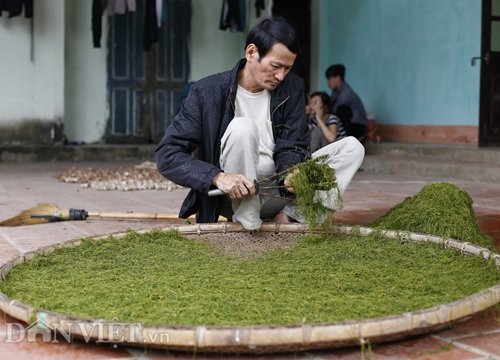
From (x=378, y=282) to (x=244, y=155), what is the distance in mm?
772

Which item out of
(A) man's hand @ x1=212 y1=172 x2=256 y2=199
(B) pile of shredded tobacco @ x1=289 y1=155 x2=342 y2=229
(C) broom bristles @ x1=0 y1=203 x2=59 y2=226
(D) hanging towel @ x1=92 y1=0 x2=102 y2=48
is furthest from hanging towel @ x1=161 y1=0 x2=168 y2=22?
(A) man's hand @ x1=212 y1=172 x2=256 y2=199

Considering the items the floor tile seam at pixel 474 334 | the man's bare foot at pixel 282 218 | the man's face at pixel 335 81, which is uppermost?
the man's face at pixel 335 81

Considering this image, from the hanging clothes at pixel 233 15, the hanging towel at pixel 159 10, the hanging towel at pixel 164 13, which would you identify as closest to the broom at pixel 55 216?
the hanging towel at pixel 159 10

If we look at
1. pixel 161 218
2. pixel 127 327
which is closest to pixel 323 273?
pixel 127 327

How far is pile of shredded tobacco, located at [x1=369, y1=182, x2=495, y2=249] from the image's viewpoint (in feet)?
7.75

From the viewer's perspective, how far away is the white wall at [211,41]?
8719 millimetres

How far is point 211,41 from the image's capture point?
8.85 metres

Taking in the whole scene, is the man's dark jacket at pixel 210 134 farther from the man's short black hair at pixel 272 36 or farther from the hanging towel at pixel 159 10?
the hanging towel at pixel 159 10

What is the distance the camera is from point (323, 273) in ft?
6.26

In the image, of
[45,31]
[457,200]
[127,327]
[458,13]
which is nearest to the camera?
[127,327]

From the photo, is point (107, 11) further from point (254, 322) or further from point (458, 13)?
point (254, 322)

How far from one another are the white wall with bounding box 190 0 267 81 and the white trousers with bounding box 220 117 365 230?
628 cm

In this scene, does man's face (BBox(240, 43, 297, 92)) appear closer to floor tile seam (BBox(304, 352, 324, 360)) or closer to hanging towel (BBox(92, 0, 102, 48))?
floor tile seam (BBox(304, 352, 324, 360))

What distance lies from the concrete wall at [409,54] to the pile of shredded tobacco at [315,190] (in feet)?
15.6
